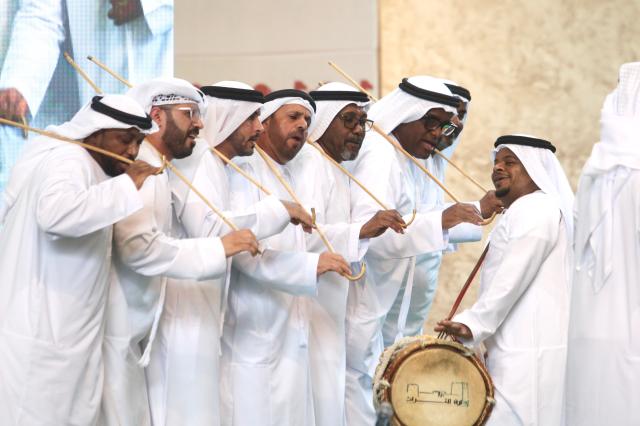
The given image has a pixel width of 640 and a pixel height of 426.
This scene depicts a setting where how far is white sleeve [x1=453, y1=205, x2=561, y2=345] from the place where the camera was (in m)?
5.36

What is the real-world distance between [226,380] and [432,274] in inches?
75.7

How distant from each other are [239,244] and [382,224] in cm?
101

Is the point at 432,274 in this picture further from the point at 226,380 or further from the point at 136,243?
the point at 136,243

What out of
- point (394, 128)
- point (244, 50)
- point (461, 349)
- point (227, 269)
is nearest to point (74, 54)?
point (244, 50)

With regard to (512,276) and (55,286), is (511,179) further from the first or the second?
(55,286)

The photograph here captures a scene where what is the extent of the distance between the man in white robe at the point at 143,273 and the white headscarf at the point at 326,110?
1.27 metres

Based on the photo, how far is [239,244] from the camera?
520 centimetres

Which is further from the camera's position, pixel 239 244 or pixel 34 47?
pixel 34 47

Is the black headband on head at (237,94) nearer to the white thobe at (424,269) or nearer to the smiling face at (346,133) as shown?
the smiling face at (346,133)

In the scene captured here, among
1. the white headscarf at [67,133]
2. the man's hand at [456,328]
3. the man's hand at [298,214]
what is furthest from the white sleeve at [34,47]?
the man's hand at [456,328]

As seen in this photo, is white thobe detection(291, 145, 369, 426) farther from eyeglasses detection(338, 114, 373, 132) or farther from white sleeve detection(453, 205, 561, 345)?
white sleeve detection(453, 205, 561, 345)

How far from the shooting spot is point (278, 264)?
5.59m

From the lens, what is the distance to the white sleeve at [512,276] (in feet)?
17.6

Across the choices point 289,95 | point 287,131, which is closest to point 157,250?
point 287,131
